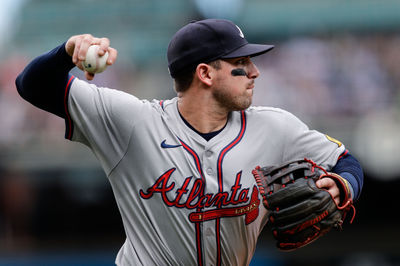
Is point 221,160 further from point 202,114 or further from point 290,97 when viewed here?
point 290,97

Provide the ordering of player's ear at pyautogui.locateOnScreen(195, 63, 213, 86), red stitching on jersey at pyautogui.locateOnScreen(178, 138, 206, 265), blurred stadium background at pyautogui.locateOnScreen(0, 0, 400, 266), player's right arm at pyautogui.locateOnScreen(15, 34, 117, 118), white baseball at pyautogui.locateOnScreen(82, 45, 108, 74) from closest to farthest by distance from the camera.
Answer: white baseball at pyautogui.locateOnScreen(82, 45, 108, 74) → player's right arm at pyautogui.locateOnScreen(15, 34, 117, 118) → red stitching on jersey at pyautogui.locateOnScreen(178, 138, 206, 265) → player's ear at pyautogui.locateOnScreen(195, 63, 213, 86) → blurred stadium background at pyautogui.locateOnScreen(0, 0, 400, 266)

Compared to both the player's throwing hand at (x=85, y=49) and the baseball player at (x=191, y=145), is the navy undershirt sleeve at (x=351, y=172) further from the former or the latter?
the player's throwing hand at (x=85, y=49)

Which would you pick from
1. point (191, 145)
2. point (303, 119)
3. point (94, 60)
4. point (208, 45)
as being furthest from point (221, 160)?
point (303, 119)

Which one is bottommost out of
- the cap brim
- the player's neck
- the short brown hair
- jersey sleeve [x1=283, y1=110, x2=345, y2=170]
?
jersey sleeve [x1=283, y1=110, x2=345, y2=170]

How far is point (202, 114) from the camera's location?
2.88 m

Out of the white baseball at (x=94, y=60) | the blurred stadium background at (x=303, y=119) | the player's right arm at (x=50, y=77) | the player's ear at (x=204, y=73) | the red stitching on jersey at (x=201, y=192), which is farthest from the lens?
the blurred stadium background at (x=303, y=119)

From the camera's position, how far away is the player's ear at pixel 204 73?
2.85 meters

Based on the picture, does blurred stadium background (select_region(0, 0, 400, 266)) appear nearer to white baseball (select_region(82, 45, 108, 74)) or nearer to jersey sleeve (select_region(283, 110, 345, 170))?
jersey sleeve (select_region(283, 110, 345, 170))

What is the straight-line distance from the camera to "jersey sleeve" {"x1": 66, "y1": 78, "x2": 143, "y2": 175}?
2.74m

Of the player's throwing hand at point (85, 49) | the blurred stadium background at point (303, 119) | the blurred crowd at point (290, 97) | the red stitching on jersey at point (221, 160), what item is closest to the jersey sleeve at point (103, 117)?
the player's throwing hand at point (85, 49)

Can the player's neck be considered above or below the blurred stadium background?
above

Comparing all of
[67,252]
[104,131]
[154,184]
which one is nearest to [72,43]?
[104,131]

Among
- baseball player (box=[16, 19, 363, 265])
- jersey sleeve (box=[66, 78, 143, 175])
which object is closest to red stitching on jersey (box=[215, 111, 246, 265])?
baseball player (box=[16, 19, 363, 265])

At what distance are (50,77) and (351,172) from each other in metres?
1.36
